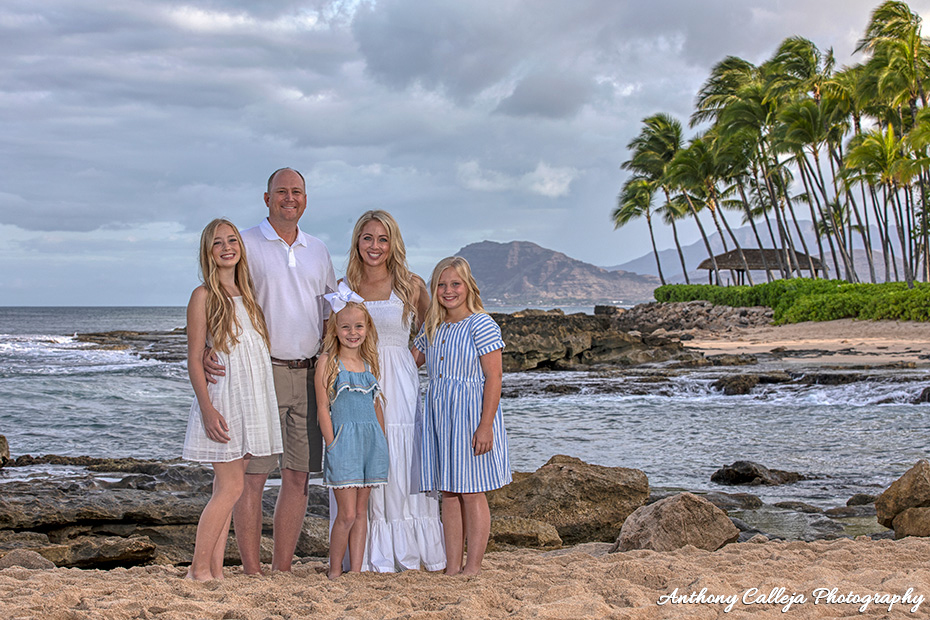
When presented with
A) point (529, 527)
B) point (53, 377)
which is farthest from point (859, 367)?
point (53, 377)

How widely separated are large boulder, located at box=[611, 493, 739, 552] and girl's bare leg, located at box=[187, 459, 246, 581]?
263cm

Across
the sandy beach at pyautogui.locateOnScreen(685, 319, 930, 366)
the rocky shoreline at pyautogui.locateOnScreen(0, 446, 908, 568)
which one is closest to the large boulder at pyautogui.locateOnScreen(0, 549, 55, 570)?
the rocky shoreline at pyautogui.locateOnScreen(0, 446, 908, 568)

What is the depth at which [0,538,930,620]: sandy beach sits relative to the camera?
3.16 m

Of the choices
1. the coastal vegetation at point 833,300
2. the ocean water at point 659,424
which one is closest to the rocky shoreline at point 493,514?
the ocean water at point 659,424

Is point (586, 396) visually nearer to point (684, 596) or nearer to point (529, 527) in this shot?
point (529, 527)

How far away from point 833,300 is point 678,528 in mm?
23599

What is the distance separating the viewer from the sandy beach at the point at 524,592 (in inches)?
124

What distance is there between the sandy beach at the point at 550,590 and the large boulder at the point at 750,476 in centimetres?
317

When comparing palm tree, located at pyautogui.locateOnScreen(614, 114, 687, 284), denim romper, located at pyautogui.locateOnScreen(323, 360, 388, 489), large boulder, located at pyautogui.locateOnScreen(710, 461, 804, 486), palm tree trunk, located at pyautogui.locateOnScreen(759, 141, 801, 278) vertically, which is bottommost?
large boulder, located at pyautogui.locateOnScreen(710, 461, 804, 486)

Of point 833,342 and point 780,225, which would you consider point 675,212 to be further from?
point 833,342

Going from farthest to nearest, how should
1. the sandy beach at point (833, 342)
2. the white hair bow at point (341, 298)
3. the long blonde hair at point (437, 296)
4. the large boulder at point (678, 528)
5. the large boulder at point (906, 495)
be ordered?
the sandy beach at point (833, 342)
the large boulder at point (906, 495)
the large boulder at point (678, 528)
the long blonde hair at point (437, 296)
the white hair bow at point (341, 298)

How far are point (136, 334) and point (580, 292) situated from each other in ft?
495

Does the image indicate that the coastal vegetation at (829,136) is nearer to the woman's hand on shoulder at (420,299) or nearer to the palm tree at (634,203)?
the palm tree at (634,203)

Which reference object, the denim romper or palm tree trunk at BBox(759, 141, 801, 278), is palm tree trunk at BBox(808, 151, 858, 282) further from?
the denim romper
